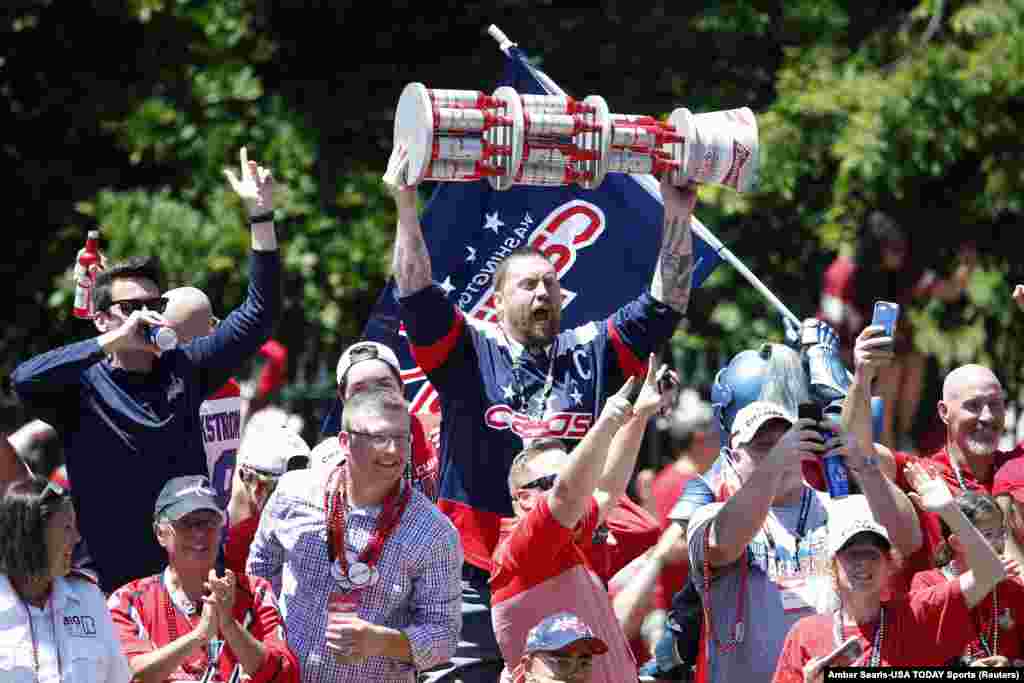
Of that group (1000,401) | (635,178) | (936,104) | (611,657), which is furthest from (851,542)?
(936,104)

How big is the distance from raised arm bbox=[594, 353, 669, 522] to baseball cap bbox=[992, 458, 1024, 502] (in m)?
1.27

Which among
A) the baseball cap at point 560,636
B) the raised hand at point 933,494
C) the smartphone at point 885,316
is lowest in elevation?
the baseball cap at point 560,636

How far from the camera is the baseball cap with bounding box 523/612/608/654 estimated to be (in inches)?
250

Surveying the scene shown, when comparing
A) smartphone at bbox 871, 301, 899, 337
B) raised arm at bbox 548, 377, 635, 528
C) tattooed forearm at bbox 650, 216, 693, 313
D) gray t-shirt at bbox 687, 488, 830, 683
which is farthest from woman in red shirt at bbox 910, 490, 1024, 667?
tattooed forearm at bbox 650, 216, 693, 313

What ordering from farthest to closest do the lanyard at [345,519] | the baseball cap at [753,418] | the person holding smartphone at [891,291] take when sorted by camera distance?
the person holding smartphone at [891,291]
the baseball cap at [753,418]
the lanyard at [345,519]

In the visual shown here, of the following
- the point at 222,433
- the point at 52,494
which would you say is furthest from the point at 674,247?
the point at 52,494

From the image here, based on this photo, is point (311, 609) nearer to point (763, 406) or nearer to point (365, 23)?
point (763, 406)

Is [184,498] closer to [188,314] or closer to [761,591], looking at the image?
[188,314]

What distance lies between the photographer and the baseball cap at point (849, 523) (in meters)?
6.30

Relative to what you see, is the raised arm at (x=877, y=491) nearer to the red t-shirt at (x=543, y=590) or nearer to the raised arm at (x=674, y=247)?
the red t-shirt at (x=543, y=590)

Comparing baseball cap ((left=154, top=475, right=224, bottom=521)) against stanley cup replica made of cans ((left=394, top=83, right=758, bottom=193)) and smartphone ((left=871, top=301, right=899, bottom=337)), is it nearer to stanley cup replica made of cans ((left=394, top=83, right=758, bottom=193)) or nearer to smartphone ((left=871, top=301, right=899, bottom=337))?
stanley cup replica made of cans ((left=394, top=83, right=758, bottom=193))

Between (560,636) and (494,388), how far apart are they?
48.0 inches

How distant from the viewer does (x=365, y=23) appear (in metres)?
12.6

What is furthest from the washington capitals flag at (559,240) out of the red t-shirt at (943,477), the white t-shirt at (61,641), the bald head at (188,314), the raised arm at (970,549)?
the white t-shirt at (61,641)
